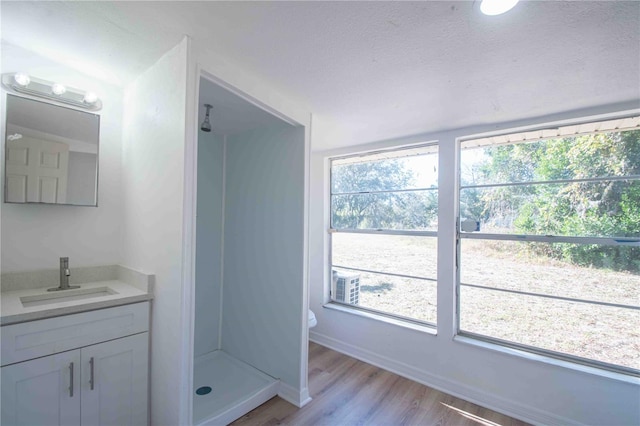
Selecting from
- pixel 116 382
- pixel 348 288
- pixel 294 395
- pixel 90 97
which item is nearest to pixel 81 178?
pixel 90 97

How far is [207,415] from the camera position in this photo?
5.91ft

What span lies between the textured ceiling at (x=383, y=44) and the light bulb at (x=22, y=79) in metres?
0.16

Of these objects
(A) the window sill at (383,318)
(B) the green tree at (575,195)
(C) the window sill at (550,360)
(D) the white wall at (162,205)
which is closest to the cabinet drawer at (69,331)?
(D) the white wall at (162,205)

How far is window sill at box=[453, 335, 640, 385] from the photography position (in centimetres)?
177

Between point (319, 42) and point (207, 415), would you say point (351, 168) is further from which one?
point (207, 415)

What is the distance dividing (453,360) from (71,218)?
3114 millimetres

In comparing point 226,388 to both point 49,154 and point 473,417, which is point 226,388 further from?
point 49,154

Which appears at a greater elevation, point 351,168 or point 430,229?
point 351,168

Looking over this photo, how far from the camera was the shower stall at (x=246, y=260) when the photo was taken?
208 cm

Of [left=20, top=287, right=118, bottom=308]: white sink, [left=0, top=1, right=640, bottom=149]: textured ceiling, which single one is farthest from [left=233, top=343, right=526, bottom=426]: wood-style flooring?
[left=0, top=1, right=640, bottom=149]: textured ceiling

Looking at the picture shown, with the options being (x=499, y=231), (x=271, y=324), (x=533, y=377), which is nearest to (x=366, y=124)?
(x=499, y=231)

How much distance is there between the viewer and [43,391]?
4.31 ft

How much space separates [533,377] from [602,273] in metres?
0.90

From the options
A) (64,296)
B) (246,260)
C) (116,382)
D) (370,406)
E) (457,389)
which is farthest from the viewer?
(246,260)
